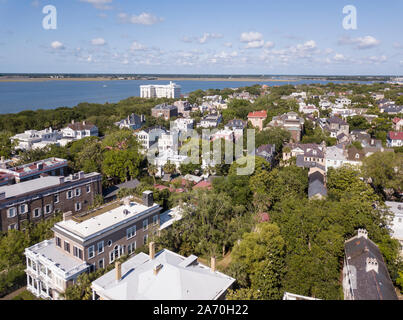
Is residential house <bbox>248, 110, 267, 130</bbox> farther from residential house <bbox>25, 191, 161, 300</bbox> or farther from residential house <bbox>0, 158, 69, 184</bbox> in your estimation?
residential house <bbox>25, 191, 161, 300</bbox>

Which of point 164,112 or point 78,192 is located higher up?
point 164,112

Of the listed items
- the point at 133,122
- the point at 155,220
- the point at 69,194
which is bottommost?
the point at 155,220

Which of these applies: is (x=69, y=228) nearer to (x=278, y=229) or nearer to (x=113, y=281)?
(x=113, y=281)

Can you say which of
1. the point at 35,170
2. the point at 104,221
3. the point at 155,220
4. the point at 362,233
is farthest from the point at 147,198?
the point at 362,233

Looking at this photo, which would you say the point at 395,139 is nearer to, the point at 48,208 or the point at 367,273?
the point at 367,273

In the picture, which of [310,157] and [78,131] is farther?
[78,131]
